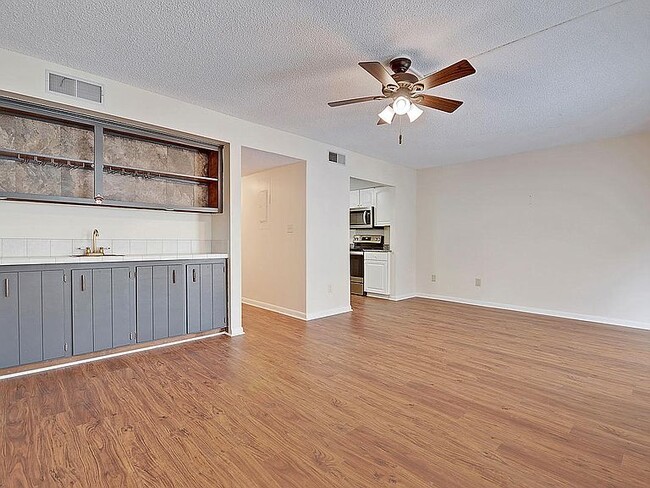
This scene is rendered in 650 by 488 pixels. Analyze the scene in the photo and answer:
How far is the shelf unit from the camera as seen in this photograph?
9.45 ft

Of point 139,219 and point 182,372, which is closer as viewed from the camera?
point 182,372

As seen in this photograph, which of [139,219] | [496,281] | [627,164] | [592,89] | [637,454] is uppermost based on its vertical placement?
[592,89]

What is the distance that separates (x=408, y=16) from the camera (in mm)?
2191

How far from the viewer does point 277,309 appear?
5.26 m

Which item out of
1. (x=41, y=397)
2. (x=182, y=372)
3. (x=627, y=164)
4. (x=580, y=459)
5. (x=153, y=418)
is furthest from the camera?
(x=627, y=164)

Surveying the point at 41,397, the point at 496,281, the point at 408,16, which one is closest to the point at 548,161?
the point at 496,281

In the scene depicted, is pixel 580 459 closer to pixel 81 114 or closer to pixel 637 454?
pixel 637 454

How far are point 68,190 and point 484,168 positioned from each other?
5662 millimetres

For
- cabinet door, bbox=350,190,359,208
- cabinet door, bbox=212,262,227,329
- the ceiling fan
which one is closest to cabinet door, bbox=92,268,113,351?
cabinet door, bbox=212,262,227,329

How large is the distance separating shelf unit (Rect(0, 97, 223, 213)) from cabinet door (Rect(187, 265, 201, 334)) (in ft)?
2.19

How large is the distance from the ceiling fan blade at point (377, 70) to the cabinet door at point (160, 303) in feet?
8.56

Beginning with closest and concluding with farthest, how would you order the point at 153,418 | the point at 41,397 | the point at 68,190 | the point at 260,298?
the point at 153,418 → the point at 41,397 → the point at 68,190 → the point at 260,298

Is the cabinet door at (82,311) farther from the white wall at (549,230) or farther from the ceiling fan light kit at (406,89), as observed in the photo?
the white wall at (549,230)

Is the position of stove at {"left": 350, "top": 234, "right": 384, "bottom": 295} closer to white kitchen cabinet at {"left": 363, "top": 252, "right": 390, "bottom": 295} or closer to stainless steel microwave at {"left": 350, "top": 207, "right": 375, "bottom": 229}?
white kitchen cabinet at {"left": 363, "top": 252, "right": 390, "bottom": 295}
